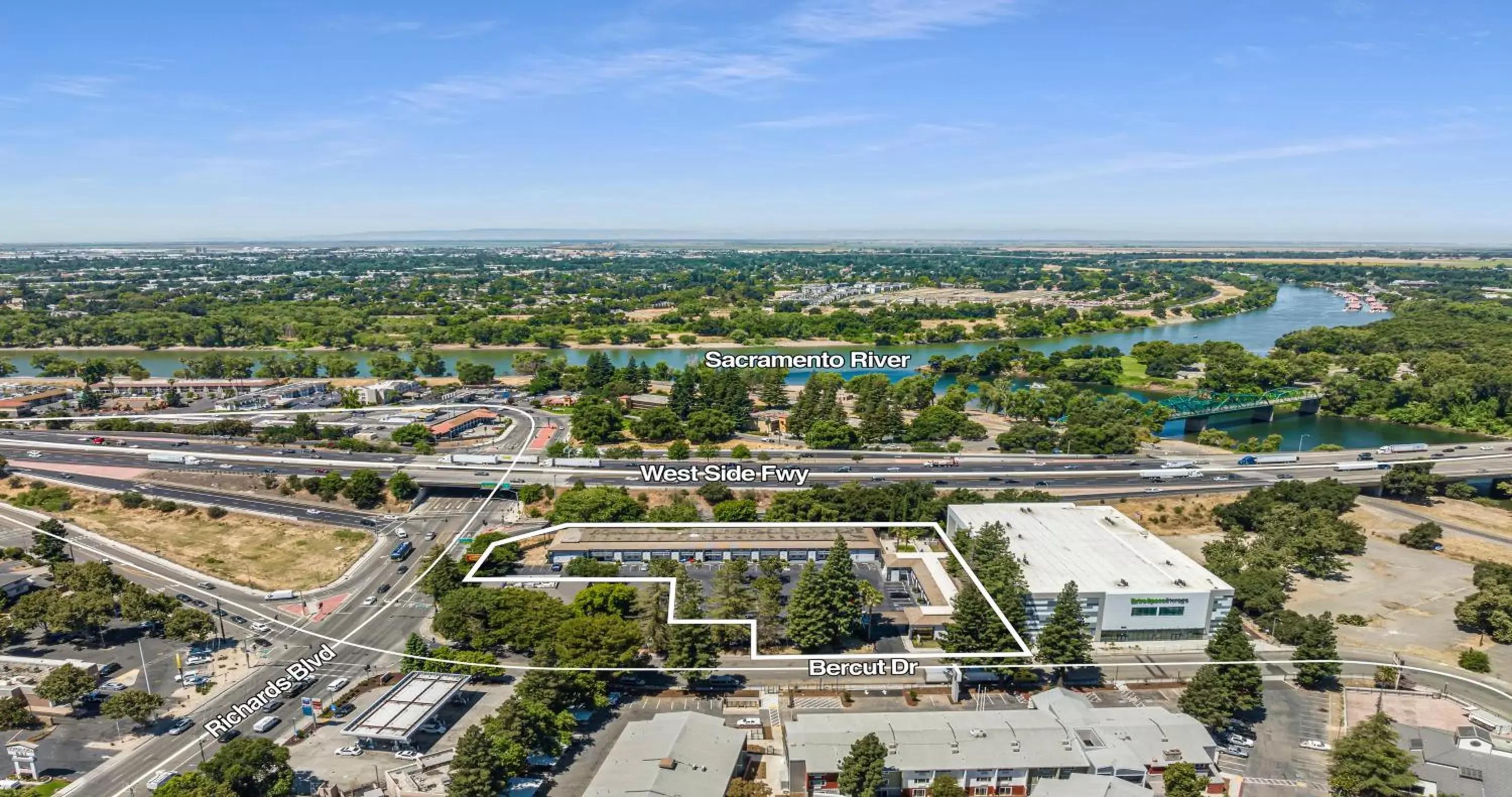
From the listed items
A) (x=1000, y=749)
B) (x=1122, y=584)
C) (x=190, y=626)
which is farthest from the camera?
(x=1122, y=584)

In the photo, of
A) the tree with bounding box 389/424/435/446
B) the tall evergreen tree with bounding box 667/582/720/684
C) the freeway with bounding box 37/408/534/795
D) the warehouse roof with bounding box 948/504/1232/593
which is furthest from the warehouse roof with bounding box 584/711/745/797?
the tree with bounding box 389/424/435/446

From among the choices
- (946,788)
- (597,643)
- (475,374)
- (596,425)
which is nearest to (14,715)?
(597,643)

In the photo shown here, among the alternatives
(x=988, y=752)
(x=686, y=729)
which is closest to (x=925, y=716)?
(x=988, y=752)

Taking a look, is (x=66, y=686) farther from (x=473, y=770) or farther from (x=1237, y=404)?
(x=1237, y=404)

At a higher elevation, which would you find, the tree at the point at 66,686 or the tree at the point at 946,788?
the tree at the point at 66,686

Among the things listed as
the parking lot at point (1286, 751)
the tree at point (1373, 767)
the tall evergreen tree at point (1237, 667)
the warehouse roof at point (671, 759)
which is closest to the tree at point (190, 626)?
the warehouse roof at point (671, 759)

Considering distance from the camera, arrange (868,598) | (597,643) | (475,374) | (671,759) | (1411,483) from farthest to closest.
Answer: (475,374) → (1411,483) → (868,598) → (597,643) → (671,759)

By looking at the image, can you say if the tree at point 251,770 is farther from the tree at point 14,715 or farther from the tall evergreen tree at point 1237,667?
the tall evergreen tree at point 1237,667
